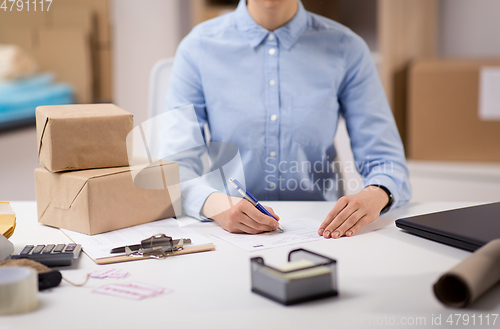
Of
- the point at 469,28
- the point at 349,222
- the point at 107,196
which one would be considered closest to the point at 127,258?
the point at 107,196

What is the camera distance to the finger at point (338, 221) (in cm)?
84

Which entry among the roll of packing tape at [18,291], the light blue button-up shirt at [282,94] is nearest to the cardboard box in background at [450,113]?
the light blue button-up shirt at [282,94]

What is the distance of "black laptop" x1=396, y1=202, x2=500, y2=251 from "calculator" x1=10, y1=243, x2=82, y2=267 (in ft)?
1.76

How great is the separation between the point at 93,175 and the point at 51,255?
7.4 inches

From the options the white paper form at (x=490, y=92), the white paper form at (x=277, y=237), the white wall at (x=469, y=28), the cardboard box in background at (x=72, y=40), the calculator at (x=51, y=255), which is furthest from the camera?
the white wall at (x=469, y=28)

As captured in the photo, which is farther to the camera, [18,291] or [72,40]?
[72,40]

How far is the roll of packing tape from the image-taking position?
0.56 meters

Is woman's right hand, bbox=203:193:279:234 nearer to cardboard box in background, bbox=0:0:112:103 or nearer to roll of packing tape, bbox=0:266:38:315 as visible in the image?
roll of packing tape, bbox=0:266:38:315

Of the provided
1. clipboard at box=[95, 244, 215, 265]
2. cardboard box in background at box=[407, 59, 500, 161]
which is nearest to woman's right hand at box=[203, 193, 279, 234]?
clipboard at box=[95, 244, 215, 265]

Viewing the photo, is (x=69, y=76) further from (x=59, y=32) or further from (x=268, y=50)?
(x=268, y=50)

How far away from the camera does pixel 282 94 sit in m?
1.25

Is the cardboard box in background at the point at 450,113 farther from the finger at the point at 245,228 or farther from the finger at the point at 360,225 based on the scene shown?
the finger at the point at 245,228

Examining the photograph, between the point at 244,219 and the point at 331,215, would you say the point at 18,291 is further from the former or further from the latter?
the point at 331,215

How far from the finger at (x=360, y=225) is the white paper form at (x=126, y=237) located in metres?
0.24
